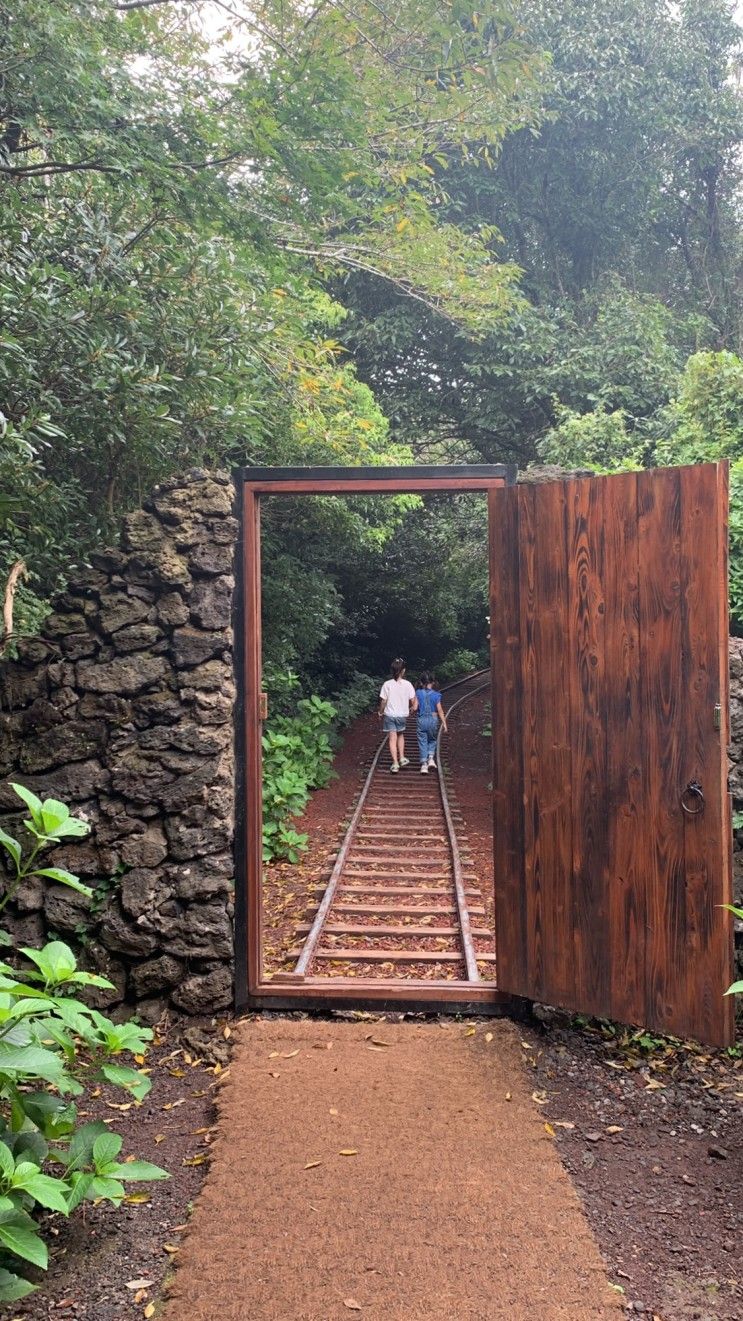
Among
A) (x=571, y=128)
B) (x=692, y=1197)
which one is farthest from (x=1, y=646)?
(x=571, y=128)

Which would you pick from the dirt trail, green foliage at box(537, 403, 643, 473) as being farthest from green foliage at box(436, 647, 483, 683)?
the dirt trail

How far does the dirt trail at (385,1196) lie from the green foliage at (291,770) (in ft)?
14.2

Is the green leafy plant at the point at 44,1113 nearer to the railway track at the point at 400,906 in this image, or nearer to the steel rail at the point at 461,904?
the railway track at the point at 400,906

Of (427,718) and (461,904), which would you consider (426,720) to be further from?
(461,904)

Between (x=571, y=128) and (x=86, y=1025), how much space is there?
16.0 m

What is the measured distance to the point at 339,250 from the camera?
8453 mm

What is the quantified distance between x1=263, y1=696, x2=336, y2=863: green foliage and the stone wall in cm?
398

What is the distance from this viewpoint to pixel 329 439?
9.20 meters

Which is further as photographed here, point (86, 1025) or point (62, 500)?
point (62, 500)

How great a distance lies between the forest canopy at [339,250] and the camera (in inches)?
209

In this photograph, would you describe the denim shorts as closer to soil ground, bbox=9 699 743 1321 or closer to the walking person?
the walking person

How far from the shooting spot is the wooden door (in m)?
3.56

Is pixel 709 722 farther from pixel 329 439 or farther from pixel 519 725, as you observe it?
pixel 329 439

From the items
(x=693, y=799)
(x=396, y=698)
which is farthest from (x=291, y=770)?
(x=693, y=799)
